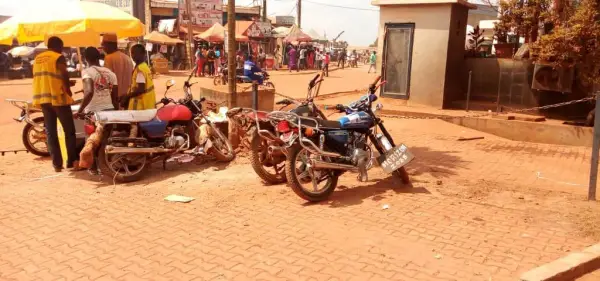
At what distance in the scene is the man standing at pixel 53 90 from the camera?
6.61 meters

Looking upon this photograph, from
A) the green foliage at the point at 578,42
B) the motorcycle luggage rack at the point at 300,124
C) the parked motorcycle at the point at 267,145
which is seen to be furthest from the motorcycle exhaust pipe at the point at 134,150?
the green foliage at the point at 578,42

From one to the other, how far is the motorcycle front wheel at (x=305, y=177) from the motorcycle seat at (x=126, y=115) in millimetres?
2323

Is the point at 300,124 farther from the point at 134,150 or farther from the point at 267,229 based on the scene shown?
the point at 134,150

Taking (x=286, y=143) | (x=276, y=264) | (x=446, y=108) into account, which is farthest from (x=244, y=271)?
(x=446, y=108)

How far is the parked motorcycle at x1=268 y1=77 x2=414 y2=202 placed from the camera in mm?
5328

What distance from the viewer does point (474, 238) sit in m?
4.50

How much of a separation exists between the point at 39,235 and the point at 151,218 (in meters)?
1.00

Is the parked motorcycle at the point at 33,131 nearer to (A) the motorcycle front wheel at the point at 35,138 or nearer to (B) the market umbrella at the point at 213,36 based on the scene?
(A) the motorcycle front wheel at the point at 35,138

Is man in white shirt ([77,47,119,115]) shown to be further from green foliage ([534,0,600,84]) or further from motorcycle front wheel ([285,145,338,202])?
green foliage ([534,0,600,84])

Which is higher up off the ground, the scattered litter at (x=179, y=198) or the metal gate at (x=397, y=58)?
the metal gate at (x=397, y=58)

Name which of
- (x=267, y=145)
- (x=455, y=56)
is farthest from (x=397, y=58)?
(x=267, y=145)

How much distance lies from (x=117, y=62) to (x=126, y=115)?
143 centimetres

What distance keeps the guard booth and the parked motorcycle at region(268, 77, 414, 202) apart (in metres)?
6.62

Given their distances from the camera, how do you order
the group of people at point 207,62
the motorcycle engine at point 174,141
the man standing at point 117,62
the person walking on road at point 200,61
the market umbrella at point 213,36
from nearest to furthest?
the motorcycle engine at point 174,141
the man standing at point 117,62
the person walking on road at point 200,61
the group of people at point 207,62
the market umbrella at point 213,36
